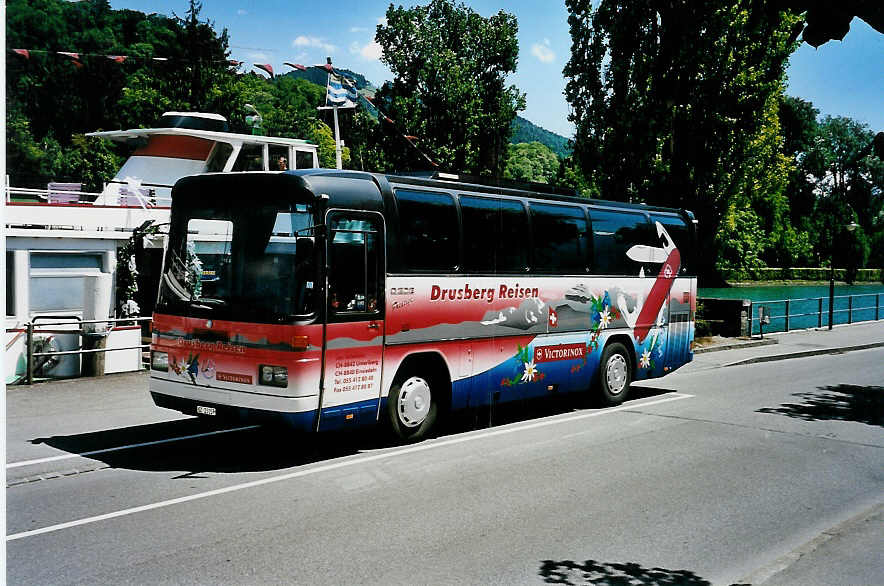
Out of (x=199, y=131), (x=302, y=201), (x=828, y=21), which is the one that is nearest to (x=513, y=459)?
(x=302, y=201)

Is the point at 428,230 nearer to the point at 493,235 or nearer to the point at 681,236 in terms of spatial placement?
the point at 493,235

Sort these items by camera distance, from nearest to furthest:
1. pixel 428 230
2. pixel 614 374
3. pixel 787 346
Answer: pixel 428 230 < pixel 614 374 < pixel 787 346

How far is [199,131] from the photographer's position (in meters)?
22.9

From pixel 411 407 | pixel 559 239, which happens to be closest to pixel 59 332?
pixel 411 407

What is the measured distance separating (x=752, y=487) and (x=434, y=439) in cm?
406

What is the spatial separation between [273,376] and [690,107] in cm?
2198

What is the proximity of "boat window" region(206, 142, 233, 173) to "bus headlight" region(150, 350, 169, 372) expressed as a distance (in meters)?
14.0

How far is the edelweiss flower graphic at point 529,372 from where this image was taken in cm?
1251

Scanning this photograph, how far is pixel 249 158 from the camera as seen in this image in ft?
75.3

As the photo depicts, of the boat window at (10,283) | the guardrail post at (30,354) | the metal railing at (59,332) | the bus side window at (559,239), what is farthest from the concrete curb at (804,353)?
the boat window at (10,283)

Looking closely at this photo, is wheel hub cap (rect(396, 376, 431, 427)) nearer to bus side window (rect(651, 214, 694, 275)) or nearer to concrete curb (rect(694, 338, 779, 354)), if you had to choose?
bus side window (rect(651, 214, 694, 275))

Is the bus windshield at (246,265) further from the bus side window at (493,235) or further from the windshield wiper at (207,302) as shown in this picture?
the bus side window at (493,235)

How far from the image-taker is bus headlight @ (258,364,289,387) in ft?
29.8

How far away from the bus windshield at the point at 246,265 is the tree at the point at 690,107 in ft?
65.7
